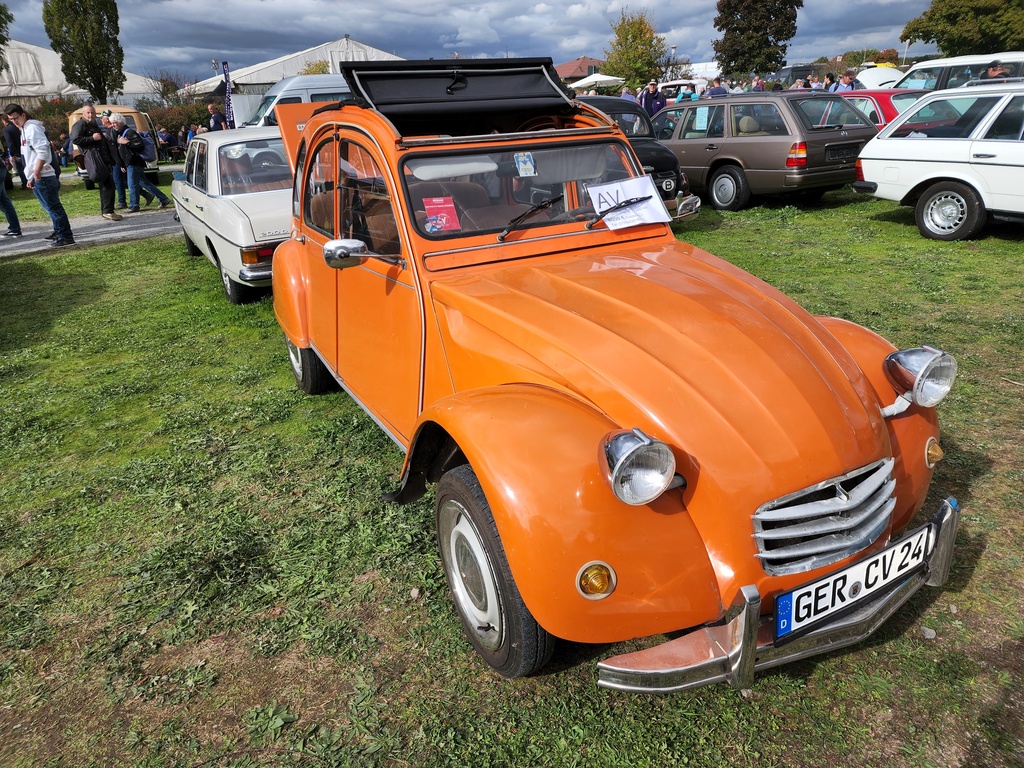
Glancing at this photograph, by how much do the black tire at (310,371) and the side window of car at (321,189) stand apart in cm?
98

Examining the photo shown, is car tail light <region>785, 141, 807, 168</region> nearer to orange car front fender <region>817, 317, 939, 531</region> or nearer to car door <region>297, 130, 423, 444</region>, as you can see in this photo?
car door <region>297, 130, 423, 444</region>

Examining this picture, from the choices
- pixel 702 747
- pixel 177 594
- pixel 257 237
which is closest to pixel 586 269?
pixel 702 747

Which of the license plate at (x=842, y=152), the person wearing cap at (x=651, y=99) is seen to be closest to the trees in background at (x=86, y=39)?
the person wearing cap at (x=651, y=99)

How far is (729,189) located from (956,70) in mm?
5633

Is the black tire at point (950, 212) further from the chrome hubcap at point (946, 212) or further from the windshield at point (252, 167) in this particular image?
the windshield at point (252, 167)

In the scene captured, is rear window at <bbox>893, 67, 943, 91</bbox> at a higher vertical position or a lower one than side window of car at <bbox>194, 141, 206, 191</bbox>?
higher

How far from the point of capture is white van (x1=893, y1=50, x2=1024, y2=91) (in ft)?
38.9

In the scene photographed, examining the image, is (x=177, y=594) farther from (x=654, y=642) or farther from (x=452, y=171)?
(x=452, y=171)

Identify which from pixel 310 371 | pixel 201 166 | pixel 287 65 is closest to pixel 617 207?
pixel 310 371

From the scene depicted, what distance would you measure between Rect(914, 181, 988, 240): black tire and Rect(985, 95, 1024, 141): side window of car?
0.65 m

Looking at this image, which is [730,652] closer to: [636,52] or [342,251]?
[342,251]

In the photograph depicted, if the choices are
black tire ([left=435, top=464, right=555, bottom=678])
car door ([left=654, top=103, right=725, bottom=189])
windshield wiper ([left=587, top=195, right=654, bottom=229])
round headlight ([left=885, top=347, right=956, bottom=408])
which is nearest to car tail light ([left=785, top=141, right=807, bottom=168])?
car door ([left=654, top=103, right=725, bottom=189])

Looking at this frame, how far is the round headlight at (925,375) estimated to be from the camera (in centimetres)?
259

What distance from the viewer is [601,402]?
237 cm
